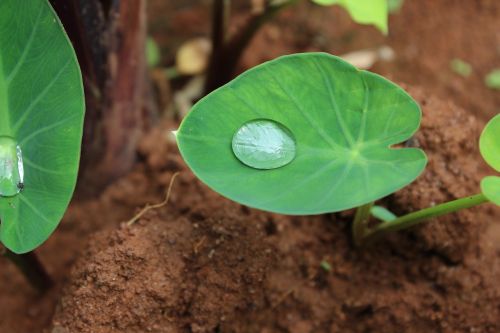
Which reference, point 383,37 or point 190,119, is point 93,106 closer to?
point 190,119

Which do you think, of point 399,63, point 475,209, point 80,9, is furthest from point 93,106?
point 399,63

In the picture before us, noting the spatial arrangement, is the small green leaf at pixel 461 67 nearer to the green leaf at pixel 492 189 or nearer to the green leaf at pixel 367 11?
the green leaf at pixel 367 11

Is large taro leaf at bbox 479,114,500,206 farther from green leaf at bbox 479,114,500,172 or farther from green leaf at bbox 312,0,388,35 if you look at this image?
green leaf at bbox 312,0,388,35

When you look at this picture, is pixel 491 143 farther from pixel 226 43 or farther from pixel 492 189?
pixel 226 43

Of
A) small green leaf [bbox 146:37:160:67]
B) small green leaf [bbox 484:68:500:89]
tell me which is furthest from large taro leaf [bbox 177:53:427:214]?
small green leaf [bbox 484:68:500:89]

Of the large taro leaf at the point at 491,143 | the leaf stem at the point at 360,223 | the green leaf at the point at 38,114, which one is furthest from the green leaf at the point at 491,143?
the green leaf at the point at 38,114

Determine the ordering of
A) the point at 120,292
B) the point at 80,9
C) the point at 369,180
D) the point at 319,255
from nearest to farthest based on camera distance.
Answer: the point at 369,180 < the point at 120,292 < the point at 80,9 < the point at 319,255

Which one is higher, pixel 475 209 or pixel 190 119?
pixel 190 119

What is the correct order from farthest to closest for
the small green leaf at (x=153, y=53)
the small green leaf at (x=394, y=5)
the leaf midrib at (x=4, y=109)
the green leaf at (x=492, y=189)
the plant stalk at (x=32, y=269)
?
the small green leaf at (x=394, y=5)
the small green leaf at (x=153, y=53)
the plant stalk at (x=32, y=269)
the leaf midrib at (x=4, y=109)
the green leaf at (x=492, y=189)
